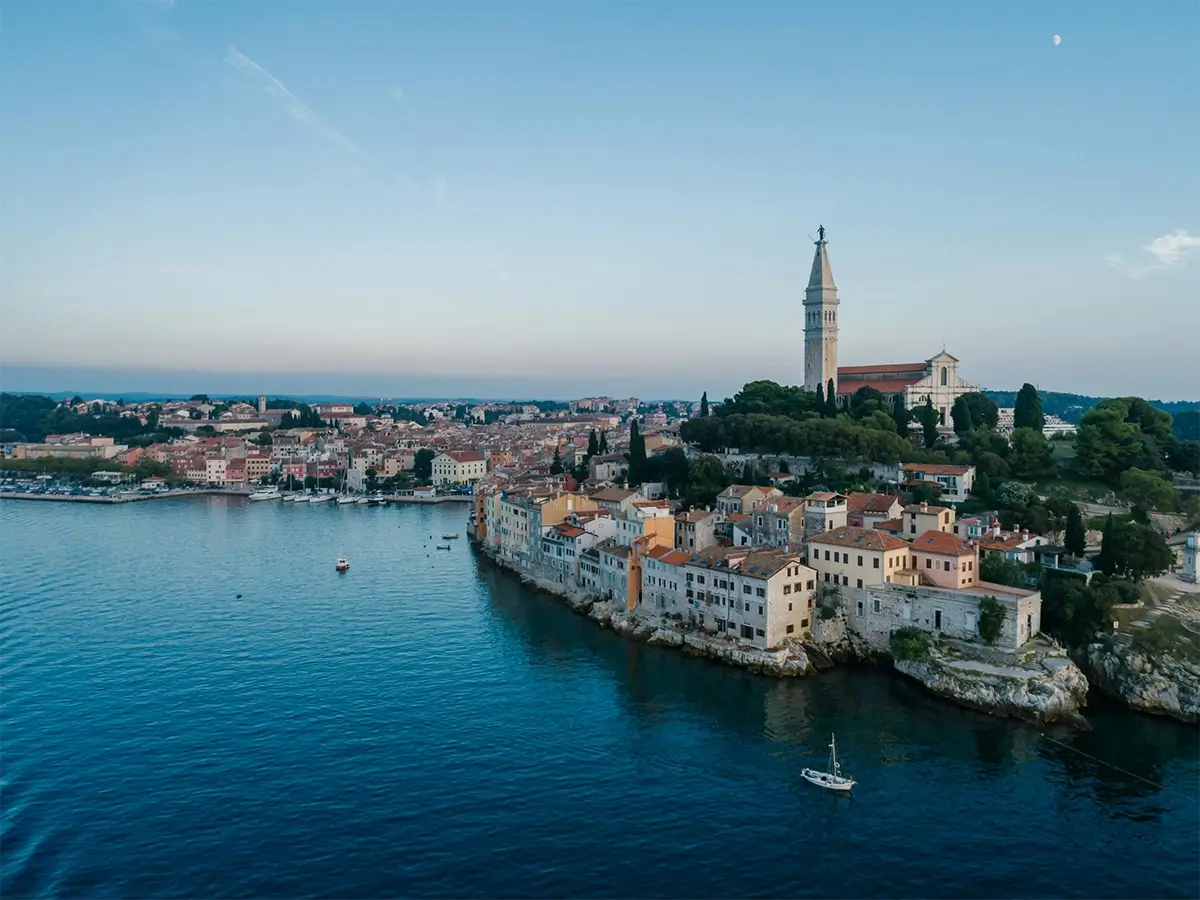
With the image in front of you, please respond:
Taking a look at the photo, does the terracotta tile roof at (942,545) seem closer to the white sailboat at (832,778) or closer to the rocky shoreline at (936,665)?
the rocky shoreline at (936,665)

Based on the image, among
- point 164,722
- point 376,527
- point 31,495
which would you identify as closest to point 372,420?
point 31,495

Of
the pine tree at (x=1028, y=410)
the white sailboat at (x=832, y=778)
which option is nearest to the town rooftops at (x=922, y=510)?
the white sailboat at (x=832, y=778)

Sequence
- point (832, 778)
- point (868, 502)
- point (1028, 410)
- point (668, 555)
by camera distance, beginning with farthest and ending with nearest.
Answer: point (1028, 410)
point (868, 502)
point (668, 555)
point (832, 778)

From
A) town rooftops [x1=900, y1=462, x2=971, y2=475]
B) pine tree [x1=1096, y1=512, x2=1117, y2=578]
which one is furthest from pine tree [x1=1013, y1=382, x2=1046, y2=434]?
pine tree [x1=1096, y1=512, x2=1117, y2=578]

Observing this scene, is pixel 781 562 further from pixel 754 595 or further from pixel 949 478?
pixel 949 478

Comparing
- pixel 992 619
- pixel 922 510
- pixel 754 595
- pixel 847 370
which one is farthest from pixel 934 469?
pixel 847 370

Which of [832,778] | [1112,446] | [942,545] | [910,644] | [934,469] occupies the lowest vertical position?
[832,778]

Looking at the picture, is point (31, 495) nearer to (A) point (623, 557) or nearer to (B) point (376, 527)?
(B) point (376, 527)
